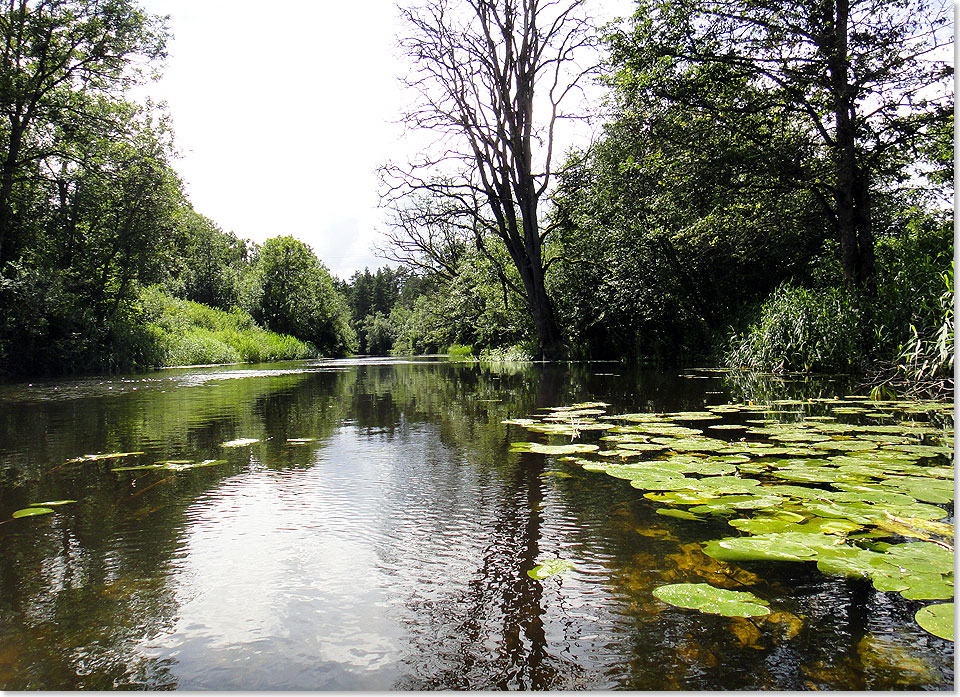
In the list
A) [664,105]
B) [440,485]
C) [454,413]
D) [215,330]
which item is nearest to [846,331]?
[664,105]

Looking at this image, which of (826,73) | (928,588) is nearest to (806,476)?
(928,588)

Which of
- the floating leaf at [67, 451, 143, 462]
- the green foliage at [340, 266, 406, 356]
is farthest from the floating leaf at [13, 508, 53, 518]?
the green foliage at [340, 266, 406, 356]

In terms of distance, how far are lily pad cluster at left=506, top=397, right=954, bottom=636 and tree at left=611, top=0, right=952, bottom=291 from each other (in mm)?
4962

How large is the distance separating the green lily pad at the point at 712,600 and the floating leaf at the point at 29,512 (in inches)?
99.5

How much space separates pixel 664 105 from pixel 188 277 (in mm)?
35245

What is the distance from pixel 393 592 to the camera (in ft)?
5.26

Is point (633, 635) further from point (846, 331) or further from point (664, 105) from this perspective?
point (664, 105)

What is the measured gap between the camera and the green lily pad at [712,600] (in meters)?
1.38

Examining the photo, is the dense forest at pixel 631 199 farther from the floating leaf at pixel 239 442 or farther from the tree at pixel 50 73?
the floating leaf at pixel 239 442

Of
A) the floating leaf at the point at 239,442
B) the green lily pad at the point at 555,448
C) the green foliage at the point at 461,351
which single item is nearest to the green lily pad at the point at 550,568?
the green lily pad at the point at 555,448

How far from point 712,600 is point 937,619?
0.50 meters

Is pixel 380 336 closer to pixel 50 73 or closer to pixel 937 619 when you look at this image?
pixel 50 73

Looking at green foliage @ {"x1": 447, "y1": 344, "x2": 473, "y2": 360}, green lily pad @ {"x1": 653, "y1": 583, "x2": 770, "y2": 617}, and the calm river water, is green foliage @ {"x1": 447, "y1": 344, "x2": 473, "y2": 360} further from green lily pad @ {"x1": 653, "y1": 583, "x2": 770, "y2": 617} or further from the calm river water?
green lily pad @ {"x1": 653, "y1": 583, "x2": 770, "y2": 617}

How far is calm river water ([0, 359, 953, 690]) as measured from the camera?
3.97 ft
